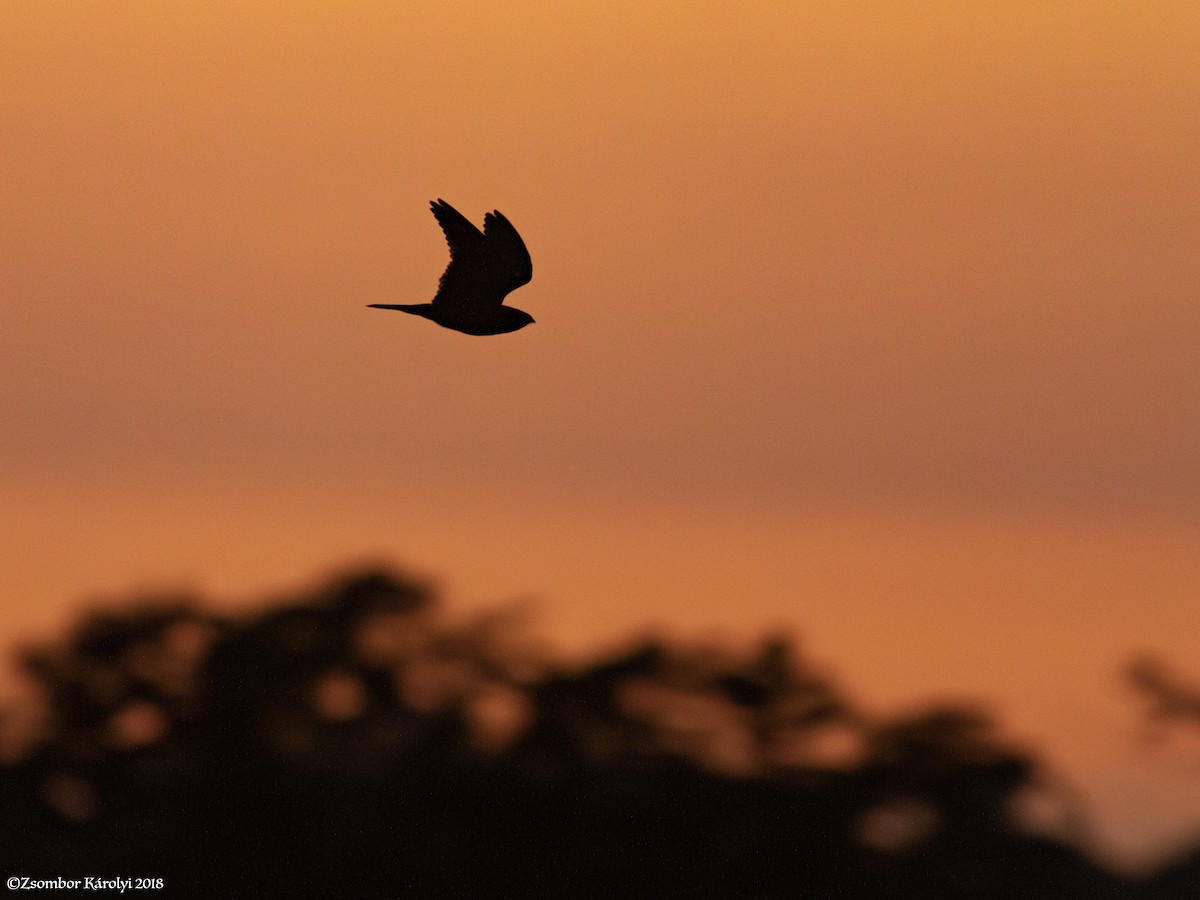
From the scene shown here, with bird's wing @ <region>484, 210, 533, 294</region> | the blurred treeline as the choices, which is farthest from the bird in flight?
the blurred treeline

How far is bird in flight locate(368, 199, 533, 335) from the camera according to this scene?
56.6ft

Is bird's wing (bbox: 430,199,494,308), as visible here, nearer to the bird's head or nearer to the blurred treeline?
the bird's head

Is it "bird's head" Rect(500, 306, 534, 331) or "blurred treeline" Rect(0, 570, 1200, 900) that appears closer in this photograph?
"bird's head" Rect(500, 306, 534, 331)

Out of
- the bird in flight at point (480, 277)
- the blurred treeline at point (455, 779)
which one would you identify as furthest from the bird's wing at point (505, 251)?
the blurred treeline at point (455, 779)

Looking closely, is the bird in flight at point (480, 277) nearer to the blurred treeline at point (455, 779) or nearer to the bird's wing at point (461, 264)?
the bird's wing at point (461, 264)

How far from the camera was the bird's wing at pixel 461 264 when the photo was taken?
56.2 feet

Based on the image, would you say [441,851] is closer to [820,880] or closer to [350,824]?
[350,824]

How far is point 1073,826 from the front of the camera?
1293 inches

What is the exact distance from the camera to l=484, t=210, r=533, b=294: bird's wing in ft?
57.0

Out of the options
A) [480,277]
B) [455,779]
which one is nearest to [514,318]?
[480,277]

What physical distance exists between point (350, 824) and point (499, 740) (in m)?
3.17

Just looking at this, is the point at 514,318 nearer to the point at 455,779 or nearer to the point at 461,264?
the point at 461,264

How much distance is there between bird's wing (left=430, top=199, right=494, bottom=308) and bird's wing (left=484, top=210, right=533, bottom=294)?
0.08 meters

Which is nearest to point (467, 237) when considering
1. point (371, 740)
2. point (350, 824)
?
point (350, 824)
